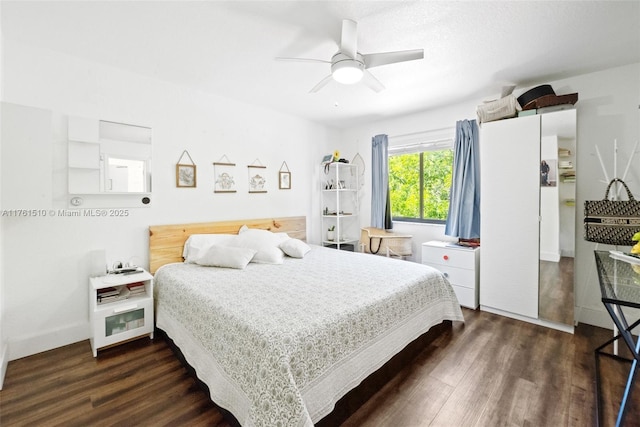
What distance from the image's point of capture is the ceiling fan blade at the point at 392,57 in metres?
1.94

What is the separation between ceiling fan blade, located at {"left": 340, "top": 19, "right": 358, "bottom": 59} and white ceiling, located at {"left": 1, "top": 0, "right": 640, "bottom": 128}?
0.09 meters

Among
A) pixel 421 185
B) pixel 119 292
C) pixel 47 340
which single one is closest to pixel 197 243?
pixel 119 292

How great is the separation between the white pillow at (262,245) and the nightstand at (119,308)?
94cm

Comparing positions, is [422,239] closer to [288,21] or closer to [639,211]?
[639,211]

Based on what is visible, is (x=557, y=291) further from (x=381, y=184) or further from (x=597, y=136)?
(x=381, y=184)

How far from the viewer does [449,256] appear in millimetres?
3389

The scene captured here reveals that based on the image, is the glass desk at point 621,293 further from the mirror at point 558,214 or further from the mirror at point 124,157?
the mirror at point 124,157

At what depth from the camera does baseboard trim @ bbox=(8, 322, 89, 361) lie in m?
2.22

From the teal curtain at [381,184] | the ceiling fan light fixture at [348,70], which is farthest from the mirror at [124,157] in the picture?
the teal curtain at [381,184]

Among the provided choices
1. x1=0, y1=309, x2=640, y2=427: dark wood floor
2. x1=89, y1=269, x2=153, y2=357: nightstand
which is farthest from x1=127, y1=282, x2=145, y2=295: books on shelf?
x1=0, y1=309, x2=640, y2=427: dark wood floor

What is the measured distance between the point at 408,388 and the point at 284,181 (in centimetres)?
300

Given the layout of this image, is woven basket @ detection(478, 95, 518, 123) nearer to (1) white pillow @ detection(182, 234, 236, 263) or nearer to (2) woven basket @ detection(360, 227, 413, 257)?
(2) woven basket @ detection(360, 227, 413, 257)

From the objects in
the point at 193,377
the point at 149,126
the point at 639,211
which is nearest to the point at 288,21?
the point at 149,126

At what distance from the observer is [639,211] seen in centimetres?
223
